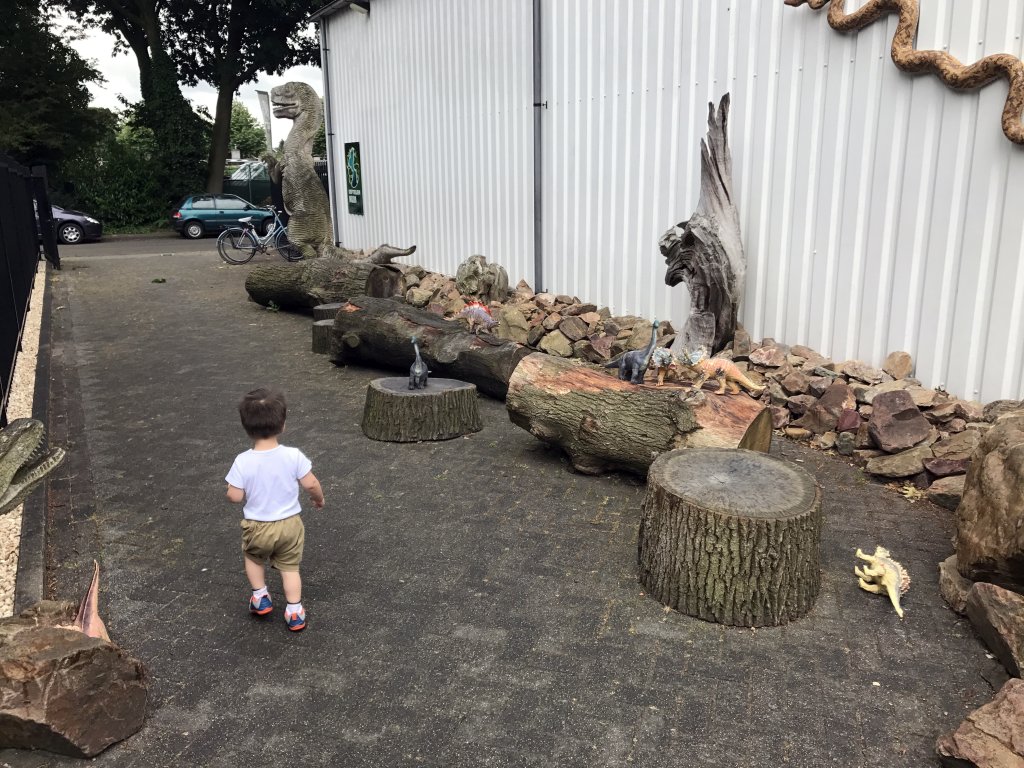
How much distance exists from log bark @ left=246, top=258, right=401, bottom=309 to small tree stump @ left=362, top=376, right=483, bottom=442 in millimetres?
4904

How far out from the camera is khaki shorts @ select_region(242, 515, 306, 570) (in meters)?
3.44

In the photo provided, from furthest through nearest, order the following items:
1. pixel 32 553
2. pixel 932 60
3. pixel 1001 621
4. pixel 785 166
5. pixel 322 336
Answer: pixel 322 336, pixel 785 166, pixel 932 60, pixel 32 553, pixel 1001 621

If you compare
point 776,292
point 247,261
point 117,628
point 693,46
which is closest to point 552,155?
point 693,46

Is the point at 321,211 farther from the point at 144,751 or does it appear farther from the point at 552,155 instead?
the point at 144,751

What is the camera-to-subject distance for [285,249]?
615 inches

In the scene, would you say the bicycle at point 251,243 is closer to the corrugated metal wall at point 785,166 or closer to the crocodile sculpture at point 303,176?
the crocodile sculpture at point 303,176

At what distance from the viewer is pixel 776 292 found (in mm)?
6930

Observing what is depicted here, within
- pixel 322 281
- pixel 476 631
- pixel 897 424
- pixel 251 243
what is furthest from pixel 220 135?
pixel 476 631

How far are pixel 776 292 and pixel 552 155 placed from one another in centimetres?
358

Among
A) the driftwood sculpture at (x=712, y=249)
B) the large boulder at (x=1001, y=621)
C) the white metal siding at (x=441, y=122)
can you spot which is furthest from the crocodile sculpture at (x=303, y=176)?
the large boulder at (x=1001, y=621)

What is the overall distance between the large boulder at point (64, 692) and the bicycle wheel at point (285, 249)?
12103mm

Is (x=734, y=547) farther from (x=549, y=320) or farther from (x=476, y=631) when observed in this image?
(x=549, y=320)

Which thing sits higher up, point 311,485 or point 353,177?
point 353,177

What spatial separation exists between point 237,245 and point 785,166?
1375cm
